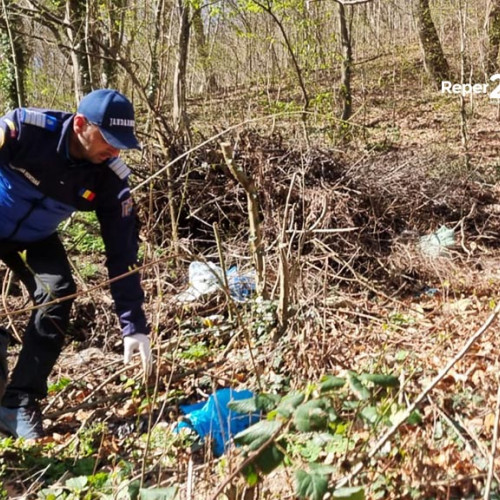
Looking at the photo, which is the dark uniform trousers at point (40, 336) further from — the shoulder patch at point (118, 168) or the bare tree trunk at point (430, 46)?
the bare tree trunk at point (430, 46)

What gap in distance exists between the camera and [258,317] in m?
3.75


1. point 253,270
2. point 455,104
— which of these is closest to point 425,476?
point 253,270

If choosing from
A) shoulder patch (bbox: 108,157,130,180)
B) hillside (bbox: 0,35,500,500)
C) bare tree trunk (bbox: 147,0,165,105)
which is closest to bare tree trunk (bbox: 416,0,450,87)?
hillside (bbox: 0,35,500,500)

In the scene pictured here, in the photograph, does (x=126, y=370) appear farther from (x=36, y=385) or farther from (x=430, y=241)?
(x=430, y=241)

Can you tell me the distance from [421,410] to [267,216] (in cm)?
265

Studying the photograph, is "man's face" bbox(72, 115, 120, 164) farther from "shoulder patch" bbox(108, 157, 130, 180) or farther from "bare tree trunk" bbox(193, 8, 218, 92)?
"bare tree trunk" bbox(193, 8, 218, 92)

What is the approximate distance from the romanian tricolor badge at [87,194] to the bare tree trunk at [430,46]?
38.0 ft

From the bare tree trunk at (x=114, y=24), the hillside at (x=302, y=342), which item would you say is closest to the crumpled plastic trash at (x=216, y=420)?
the hillside at (x=302, y=342)

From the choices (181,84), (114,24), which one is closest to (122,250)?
(181,84)

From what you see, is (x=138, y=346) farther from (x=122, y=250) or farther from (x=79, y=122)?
(x=79, y=122)

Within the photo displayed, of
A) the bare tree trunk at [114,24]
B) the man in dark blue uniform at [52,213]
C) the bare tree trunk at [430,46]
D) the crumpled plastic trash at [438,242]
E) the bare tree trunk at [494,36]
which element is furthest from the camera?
the bare tree trunk at [430,46]

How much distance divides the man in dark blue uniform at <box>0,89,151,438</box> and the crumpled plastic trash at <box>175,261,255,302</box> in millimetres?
1001

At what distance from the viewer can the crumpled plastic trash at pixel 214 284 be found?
4.21 m

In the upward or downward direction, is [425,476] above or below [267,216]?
below
